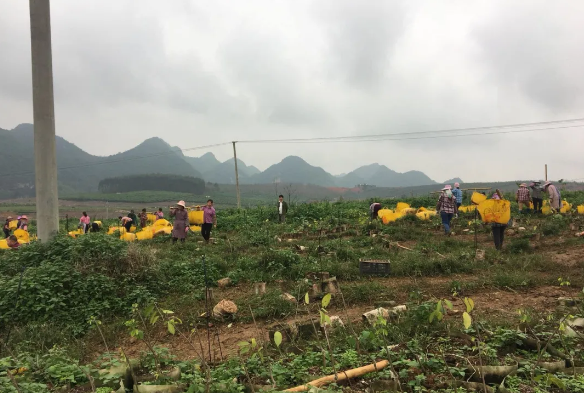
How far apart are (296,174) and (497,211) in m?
158

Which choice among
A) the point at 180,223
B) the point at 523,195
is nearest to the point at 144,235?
the point at 180,223

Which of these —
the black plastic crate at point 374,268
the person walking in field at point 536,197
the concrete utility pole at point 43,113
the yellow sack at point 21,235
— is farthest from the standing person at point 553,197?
the yellow sack at point 21,235

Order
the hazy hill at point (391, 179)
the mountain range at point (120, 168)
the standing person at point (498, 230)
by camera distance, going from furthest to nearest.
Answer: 1. the hazy hill at point (391, 179)
2. the mountain range at point (120, 168)
3. the standing person at point (498, 230)

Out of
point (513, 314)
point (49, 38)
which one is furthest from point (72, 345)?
point (49, 38)

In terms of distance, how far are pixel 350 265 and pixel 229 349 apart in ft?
11.4

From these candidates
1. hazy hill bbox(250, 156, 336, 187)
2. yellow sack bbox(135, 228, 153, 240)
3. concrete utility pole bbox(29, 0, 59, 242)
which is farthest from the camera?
hazy hill bbox(250, 156, 336, 187)

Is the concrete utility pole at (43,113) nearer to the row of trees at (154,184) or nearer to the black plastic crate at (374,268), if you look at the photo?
the black plastic crate at (374,268)

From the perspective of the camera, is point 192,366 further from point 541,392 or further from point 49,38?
→ point 49,38

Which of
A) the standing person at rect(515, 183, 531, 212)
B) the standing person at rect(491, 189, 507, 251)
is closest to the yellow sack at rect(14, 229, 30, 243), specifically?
the standing person at rect(491, 189, 507, 251)

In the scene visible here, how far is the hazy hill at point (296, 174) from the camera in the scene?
518ft

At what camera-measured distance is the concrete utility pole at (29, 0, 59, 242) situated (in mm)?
7609

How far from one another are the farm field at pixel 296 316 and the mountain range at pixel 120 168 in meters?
40.9

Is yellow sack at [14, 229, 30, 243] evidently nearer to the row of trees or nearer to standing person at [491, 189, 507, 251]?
standing person at [491, 189, 507, 251]

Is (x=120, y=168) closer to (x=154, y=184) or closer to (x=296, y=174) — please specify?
(x=154, y=184)
